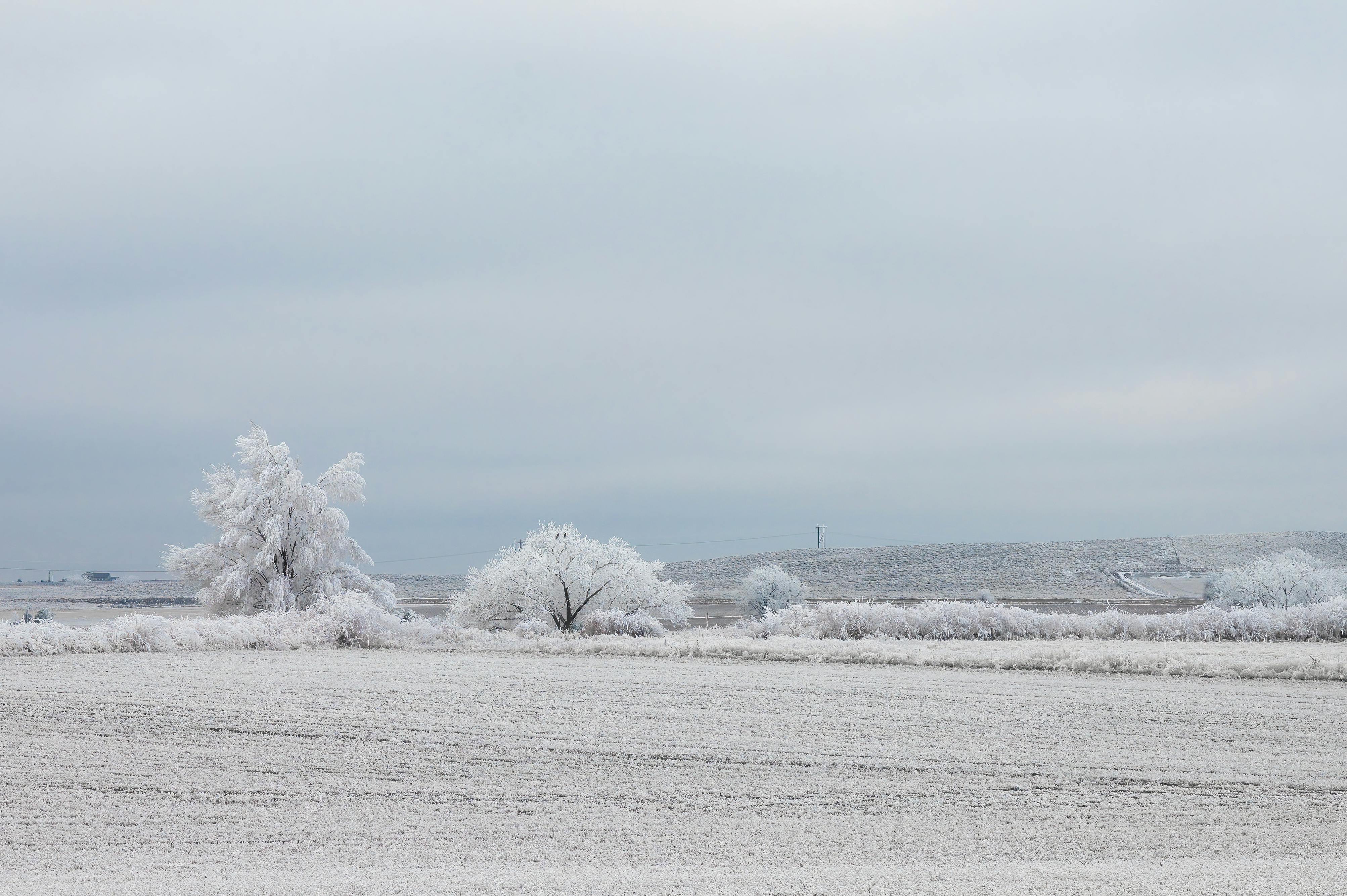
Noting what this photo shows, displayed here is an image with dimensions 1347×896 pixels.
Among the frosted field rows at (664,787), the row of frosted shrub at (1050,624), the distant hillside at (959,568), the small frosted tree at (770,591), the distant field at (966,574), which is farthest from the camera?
the distant hillside at (959,568)

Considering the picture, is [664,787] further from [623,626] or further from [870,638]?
[623,626]

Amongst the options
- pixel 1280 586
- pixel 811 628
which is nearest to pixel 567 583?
pixel 811 628

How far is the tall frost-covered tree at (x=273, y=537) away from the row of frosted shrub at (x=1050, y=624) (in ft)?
41.5

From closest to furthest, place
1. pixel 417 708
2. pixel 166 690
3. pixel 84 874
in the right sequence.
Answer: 1. pixel 84 874
2. pixel 417 708
3. pixel 166 690

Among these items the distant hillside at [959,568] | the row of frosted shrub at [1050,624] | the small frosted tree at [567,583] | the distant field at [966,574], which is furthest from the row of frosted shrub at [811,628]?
the distant hillside at [959,568]

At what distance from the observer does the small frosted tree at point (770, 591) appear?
38.9m

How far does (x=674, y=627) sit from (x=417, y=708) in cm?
1751

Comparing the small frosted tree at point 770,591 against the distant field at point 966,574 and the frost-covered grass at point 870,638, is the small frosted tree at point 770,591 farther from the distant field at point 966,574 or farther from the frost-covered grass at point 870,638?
the frost-covered grass at point 870,638

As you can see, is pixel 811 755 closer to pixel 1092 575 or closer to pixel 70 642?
pixel 70 642

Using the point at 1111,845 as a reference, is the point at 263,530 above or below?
above

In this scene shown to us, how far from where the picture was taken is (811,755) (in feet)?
35.8

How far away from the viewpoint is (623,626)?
25.1 metres

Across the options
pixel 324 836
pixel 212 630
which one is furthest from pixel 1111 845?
pixel 212 630

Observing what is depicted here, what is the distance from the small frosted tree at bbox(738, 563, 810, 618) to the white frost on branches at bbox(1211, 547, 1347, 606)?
47.0 ft
